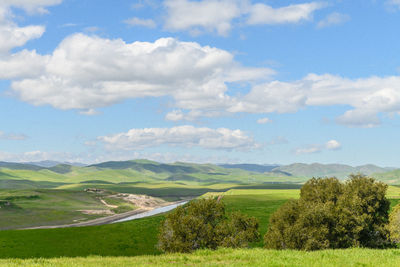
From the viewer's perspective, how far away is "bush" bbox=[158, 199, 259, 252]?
160 ft

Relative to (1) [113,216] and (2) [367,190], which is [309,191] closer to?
(2) [367,190]

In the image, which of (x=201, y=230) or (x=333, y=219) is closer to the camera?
(x=201, y=230)

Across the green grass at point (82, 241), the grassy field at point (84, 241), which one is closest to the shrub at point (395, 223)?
the grassy field at point (84, 241)

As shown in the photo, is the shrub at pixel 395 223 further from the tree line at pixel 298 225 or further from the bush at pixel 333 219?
the bush at pixel 333 219

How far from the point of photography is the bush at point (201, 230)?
160 ft

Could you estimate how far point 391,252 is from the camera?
28.7 meters

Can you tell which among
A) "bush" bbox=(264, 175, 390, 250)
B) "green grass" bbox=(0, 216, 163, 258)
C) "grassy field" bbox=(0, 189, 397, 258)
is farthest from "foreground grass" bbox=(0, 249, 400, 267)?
"green grass" bbox=(0, 216, 163, 258)

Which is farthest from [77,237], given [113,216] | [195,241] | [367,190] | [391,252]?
[113,216]

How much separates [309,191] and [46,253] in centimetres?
5125

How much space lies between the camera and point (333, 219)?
187ft

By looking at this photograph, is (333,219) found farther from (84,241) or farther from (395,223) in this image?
(84,241)

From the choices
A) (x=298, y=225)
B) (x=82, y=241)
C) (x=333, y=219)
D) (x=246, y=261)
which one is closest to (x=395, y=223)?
(x=333, y=219)

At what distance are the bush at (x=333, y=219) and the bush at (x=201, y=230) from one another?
5569 millimetres

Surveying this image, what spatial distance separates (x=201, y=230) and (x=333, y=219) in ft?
70.6
